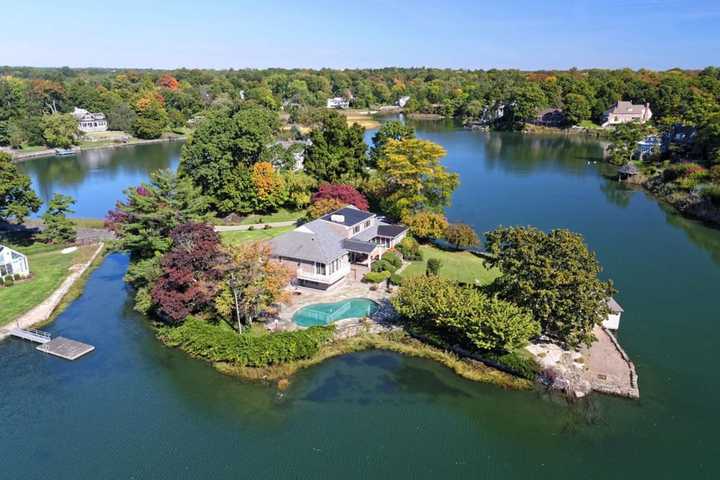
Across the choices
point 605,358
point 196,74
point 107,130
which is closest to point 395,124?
point 605,358

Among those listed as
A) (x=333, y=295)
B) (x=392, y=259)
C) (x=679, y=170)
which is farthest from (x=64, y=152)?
(x=679, y=170)

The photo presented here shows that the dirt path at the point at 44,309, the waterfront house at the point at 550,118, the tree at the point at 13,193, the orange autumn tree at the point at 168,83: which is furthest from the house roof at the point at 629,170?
the orange autumn tree at the point at 168,83

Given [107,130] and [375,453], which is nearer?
[375,453]

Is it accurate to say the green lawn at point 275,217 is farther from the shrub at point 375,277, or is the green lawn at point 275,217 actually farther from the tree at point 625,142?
the tree at point 625,142

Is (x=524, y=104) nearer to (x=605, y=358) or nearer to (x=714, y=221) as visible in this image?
(x=714, y=221)

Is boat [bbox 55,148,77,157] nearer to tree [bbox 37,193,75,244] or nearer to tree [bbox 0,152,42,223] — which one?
tree [bbox 0,152,42,223]

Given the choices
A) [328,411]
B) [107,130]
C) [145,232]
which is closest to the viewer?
[328,411]

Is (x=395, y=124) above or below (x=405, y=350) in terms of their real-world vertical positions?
above
